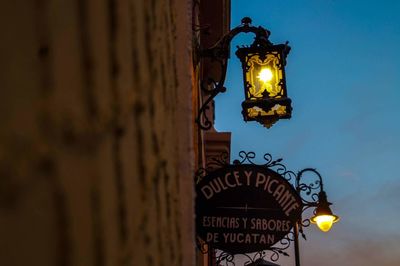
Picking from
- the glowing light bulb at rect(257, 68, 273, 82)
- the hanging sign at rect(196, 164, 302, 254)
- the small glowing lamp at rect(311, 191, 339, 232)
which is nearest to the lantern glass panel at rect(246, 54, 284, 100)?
the glowing light bulb at rect(257, 68, 273, 82)

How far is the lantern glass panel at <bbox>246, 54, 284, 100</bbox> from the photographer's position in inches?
210

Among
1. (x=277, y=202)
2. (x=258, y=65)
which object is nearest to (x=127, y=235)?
(x=277, y=202)

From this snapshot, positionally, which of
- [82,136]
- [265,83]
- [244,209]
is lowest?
[82,136]

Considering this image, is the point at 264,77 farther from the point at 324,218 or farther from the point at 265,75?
the point at 324,218

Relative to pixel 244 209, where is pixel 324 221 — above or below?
above

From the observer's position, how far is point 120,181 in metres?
0.50

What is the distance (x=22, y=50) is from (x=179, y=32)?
68 centimetres

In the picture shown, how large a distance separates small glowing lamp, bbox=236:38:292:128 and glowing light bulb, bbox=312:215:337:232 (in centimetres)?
441

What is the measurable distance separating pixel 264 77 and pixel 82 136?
198 inches

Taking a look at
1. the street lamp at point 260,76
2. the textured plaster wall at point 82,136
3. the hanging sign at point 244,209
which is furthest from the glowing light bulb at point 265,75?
the textured plaster wall at point 82,136

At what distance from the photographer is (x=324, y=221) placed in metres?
9.22

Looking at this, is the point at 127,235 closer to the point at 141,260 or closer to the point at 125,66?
the point at 141,260

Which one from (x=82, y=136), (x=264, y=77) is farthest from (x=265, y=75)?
(x=82, y=136)

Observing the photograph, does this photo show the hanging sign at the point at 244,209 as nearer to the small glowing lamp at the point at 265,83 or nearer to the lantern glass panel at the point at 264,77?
the small glowing lamp at the point at 265,83
